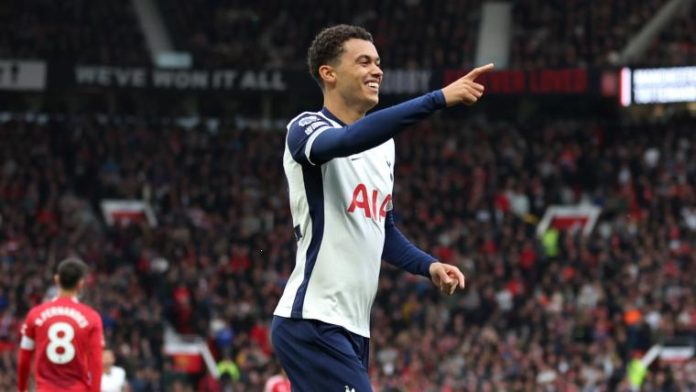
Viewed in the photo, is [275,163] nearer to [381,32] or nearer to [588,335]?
[381,32]

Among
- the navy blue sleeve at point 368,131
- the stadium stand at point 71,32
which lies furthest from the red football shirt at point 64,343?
the stadium stand at point 71,32

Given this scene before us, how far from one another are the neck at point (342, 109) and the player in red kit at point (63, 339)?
419cm

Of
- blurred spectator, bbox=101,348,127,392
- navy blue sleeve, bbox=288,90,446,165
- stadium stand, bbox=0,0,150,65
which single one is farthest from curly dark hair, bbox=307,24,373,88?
stadium stand, bbox=0,0,150,65

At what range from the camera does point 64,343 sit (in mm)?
9406

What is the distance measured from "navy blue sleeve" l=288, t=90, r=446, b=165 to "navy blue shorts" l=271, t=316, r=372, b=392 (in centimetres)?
68

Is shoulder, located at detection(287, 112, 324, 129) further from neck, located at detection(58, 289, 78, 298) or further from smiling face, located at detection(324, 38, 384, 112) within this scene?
neck, located at detection(58, 289, 78, 298)

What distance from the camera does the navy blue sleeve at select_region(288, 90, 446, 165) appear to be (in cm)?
486

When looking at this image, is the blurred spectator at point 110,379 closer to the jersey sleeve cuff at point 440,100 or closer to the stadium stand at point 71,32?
the jersey sleeve cuff at point 440,100

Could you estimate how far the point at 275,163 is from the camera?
28.8 m

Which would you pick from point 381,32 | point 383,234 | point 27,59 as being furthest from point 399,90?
point 383,234

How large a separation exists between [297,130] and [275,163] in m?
23.6

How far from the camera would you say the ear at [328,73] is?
5426mm

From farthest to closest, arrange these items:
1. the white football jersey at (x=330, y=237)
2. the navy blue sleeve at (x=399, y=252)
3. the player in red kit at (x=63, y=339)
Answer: the player in red kit at (x=63, y=339) < the navy blue sleeve at (x=399, y=252) < the white football jersey at (x=330, y=237)

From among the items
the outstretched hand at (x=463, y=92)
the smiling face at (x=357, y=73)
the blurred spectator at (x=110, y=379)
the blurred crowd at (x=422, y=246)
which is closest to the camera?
the outstretched hand at (x=463, y=92)
